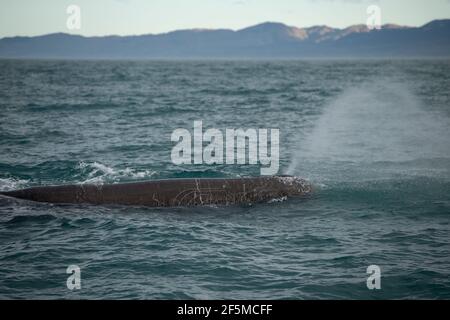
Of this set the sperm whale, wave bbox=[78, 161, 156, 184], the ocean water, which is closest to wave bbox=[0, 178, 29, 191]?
the ocean water

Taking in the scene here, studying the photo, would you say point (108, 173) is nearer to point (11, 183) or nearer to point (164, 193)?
point (11, 183)

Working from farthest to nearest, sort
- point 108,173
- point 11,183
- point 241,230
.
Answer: point 108,173
point 11,183
point 241,230

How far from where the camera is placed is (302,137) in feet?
125

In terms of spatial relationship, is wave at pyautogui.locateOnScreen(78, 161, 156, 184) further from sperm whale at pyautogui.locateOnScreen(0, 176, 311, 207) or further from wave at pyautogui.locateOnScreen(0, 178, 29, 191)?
sperm whale at pyautogui.locateOnScreen(0, 176, 311, 207)

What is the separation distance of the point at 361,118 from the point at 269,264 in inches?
1402

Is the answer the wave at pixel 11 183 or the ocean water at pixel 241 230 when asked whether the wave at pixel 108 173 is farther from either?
the wave at pixel 11 183

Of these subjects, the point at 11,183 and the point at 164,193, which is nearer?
the point at 164,193

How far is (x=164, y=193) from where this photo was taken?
1956 centimetres

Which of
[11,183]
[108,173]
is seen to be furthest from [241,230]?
[11,183]

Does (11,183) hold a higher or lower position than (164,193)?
lower

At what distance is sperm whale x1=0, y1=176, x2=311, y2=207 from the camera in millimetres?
19438

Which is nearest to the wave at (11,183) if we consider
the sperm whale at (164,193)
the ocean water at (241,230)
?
the ocean water at (241,230)
